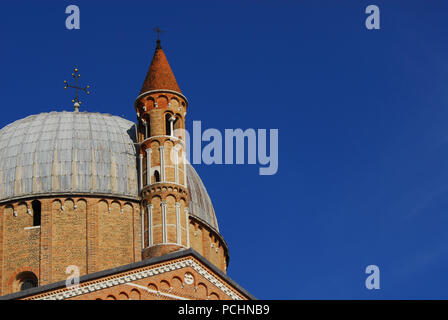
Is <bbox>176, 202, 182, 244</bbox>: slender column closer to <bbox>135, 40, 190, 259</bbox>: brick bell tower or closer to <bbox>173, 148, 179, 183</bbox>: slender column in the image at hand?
<bbox>135, 40, 190, 259</bbox>: brick bell tower

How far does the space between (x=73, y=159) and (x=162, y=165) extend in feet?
13.3

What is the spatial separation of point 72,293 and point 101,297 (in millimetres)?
924

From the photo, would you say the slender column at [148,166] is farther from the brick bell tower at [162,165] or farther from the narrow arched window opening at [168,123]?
the narrow arched window opening at [168,123]

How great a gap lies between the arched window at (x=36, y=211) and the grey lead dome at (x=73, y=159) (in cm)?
37

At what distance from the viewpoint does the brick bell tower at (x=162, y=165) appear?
41.2m

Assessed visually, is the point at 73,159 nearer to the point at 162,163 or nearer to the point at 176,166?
the point at 162,163

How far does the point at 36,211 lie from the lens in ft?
139

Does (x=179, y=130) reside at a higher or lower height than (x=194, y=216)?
higher

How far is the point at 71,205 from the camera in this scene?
139ft

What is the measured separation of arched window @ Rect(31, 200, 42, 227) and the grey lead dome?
0.37m

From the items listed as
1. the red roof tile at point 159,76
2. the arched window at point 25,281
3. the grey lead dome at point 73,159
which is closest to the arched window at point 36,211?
the grey lead dome at point 73,159

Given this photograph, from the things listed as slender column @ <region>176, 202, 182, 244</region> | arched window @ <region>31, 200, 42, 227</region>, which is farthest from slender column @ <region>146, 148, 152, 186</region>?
arched window @ <region>31, 200, 42, 227</region>
